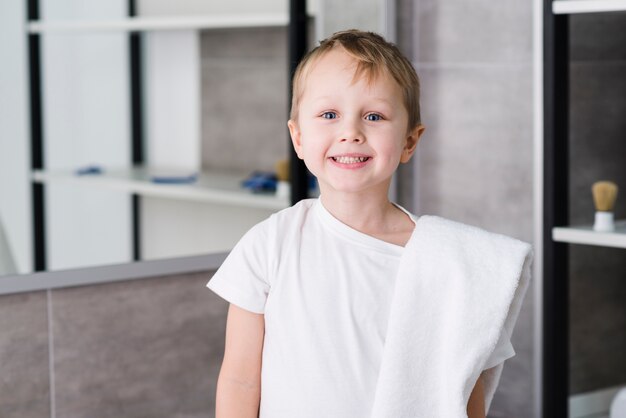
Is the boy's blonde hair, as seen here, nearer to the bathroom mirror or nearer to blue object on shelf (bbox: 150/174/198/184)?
the bathroom mirror

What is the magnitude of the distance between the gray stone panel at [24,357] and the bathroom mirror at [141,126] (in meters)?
0.82

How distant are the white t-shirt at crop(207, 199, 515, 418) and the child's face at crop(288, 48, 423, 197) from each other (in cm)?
8

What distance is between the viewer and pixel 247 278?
111 cm

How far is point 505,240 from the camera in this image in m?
1.09

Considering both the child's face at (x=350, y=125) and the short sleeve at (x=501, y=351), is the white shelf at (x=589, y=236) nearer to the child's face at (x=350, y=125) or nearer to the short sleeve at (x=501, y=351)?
the short sleeve at (x=501, y=351)

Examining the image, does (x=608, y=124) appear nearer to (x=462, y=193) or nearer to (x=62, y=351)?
(x=462, y=193)

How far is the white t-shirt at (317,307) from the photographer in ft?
3.52

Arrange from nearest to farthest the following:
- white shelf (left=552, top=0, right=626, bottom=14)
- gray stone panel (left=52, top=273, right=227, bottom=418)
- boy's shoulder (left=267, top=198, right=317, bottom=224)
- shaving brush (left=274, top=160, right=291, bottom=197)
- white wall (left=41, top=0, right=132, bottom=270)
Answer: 1. boy's shoulder (left=267, top=198, right=317, bottom=224)
2. white shelf (left=552, top=0, right=626, bottom=14)
3. gray stone panel (left=52, top=273, right=227, bottom=418)
4. shaving brush (left=274, top=160, right=291, bottom=197)
5. white wall (left=41, top=0, right=132, bottom=270)

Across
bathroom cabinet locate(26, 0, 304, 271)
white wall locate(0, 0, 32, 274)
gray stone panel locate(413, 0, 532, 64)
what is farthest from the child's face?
white wall locate(0, 0, 32, 274)

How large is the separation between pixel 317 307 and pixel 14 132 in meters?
1.83

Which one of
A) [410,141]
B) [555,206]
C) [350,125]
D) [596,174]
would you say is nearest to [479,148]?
[596,174]

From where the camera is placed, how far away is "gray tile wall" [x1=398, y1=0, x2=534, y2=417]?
2.00m

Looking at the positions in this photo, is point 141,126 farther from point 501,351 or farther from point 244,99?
point 501,351

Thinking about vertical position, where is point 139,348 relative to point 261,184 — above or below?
below
